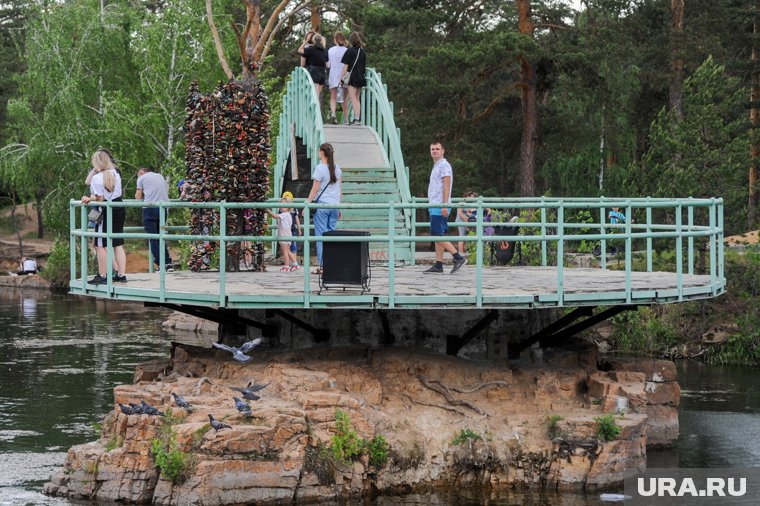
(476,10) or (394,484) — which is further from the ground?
(476,10)

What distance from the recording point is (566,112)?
1870 inches

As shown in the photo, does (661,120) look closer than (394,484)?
No

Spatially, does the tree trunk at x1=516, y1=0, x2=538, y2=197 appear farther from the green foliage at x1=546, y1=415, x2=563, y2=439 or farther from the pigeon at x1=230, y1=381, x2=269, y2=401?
the pigeon at x1=230, y1=381, x2=269, y2=401

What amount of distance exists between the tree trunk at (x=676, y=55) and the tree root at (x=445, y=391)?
100 ft

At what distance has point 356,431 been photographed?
1562cm

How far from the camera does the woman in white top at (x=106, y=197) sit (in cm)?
1755

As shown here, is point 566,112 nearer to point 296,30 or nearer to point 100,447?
point 296,30

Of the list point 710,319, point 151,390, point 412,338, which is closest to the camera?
point 151,390

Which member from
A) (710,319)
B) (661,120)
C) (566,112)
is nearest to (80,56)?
(566,112)

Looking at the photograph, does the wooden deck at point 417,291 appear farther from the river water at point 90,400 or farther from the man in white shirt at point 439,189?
the river water at point 90,400

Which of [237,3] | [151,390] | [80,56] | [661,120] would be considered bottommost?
[151,390]

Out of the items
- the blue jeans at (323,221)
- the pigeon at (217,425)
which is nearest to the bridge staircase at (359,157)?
the blue jeans at (323,221)

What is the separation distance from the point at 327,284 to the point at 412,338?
7.04ft

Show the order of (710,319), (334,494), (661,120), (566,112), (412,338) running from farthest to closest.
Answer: (566,112)
(661,120)
(710,319)
(412,338)
(334,494)
